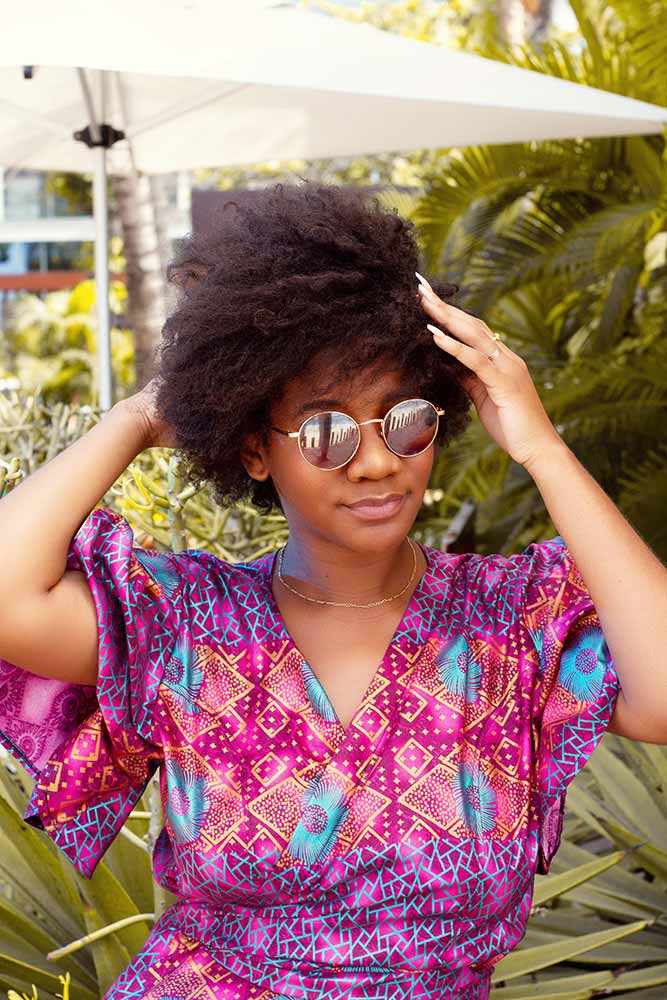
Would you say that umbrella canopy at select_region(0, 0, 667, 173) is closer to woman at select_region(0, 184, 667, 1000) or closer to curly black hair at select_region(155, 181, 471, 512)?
curly black hair at select_region(155, 181, 471, 512)

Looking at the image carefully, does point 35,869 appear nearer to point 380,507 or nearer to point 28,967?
point 28,967

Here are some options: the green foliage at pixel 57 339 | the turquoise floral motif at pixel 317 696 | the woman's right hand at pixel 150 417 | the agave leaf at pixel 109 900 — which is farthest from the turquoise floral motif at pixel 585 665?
the green foliage at pixel 57 339

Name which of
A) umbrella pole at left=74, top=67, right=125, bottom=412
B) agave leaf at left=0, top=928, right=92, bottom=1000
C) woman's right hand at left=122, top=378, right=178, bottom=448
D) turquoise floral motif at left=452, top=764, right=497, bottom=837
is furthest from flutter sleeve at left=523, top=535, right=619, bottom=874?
umbrella pole at left=74, top=67, right=125, bottom=412

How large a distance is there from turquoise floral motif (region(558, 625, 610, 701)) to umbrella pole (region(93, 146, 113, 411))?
430 centimetres

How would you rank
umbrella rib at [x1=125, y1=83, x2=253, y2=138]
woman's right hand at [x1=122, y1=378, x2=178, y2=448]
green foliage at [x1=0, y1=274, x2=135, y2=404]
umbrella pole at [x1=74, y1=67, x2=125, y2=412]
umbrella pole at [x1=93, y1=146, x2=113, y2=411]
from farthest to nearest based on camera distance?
green foliage at [x1=0, y1=274, x2=135, y2=404] < umbrella pole at [x1=93, y1=146, x2=113, y2=411] < umbrella pole at [x1=74, y1=67, x2=125, y2=412] < umbrella rib at [x1=125, y1=83, x2=253, y2=138] < woman's right hand at [x1=122, y1=378, x2=178, y2=448]

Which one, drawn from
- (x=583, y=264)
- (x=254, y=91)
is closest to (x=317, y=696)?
(x=254, y=91)

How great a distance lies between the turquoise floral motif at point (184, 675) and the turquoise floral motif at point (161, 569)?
8 cm

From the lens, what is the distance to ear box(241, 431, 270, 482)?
1.98 meters

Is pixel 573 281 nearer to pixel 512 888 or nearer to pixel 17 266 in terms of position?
pixel 512 888

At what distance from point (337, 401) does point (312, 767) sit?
52cm

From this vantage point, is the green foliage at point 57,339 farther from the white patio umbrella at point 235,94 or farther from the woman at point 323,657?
the woman at point 323,657

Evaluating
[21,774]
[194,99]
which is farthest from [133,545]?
[194,99]

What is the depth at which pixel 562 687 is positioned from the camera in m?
1.93

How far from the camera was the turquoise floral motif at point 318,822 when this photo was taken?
178 centimetres
